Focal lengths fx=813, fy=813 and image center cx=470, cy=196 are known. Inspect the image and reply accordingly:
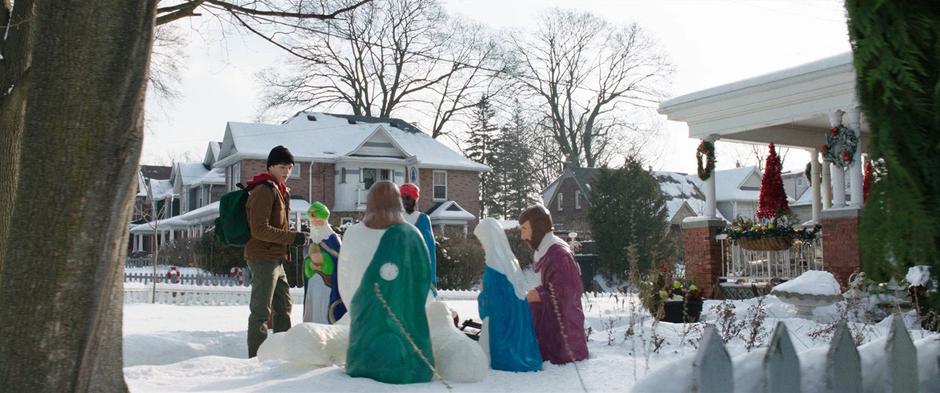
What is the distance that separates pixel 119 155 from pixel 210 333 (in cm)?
539

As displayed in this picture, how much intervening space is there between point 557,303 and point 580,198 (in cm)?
4258

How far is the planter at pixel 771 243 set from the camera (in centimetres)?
→ 1287

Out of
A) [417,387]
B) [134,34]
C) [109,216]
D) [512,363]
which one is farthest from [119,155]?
[512,363]

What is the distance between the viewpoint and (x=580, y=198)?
160 ft

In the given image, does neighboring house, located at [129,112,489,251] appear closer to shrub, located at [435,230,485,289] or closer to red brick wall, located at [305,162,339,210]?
red brick wall, located at [305,162,339,210]

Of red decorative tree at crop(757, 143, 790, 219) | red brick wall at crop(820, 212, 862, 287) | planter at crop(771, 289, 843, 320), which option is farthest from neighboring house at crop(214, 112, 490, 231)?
planter at crop(771, 289, 843, 320)

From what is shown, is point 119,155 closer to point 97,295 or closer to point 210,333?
point 97,295

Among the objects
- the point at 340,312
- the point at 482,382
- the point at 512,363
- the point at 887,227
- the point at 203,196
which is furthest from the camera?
the point at 203,196

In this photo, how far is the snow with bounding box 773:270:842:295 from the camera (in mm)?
9867

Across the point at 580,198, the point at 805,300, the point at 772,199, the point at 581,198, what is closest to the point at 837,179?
the point at 772,199

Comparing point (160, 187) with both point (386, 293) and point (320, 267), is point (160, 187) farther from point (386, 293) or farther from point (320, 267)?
point (386, 293)

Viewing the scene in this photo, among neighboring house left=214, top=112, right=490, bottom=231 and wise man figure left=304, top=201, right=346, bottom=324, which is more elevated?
neighboring house left=214, top=112, right=490, bottom=231

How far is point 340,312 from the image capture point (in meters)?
7.16

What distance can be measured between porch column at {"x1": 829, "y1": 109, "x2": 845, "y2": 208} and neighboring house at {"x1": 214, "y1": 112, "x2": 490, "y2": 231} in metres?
24.7
